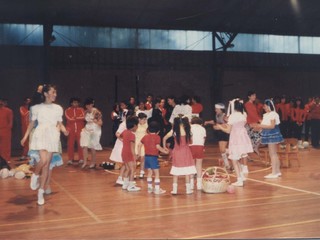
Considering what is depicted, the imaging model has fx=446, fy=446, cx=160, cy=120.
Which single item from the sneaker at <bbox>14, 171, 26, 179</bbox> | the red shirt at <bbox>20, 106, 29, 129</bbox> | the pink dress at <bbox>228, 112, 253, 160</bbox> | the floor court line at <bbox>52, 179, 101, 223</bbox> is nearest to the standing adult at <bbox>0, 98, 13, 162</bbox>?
the red shirt at <bbox>20, 106, 29, 129</bbox>

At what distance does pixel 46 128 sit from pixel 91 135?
13.0 ft

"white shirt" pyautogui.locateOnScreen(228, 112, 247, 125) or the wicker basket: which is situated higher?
"white shirt" pyautogui.locateOnScreen(228, 112, 247, 125)

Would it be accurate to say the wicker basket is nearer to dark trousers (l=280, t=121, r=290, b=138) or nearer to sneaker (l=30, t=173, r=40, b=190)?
sneaker (l=30, t=173, r=40, b=190)

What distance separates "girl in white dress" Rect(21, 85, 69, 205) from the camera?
6540 mm

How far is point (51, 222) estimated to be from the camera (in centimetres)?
562

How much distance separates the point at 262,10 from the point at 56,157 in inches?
503

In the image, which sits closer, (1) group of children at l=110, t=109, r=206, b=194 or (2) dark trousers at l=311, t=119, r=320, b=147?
(1) group of children at l=110, t=109, r=206, b=194

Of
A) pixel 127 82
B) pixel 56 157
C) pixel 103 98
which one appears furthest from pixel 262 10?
pixel 56 157

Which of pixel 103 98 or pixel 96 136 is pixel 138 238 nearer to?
pixel 96 136

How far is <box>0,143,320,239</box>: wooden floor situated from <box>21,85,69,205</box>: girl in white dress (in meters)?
0.48

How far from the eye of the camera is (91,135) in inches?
419

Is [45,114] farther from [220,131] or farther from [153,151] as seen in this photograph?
[220,131]

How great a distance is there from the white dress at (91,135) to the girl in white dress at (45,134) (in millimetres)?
3643

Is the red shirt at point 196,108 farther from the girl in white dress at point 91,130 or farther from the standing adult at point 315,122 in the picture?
the standing adult at point 315,122
